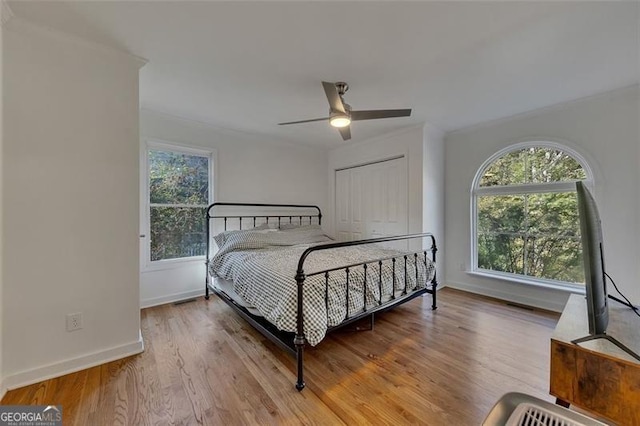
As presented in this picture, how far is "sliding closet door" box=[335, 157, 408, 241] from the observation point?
3.94 meters

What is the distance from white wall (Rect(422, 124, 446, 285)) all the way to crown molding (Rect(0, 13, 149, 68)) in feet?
10.9

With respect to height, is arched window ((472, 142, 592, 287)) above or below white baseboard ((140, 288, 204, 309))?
above

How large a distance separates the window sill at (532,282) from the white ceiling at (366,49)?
2.12 m

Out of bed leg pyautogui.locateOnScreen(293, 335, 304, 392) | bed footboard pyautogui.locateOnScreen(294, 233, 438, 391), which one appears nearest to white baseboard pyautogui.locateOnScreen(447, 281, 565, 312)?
bed footboard pyautogui.locateOnScreen(294, 233, 438, 391)

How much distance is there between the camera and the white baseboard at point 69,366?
1714mm

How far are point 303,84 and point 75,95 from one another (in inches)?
69.6

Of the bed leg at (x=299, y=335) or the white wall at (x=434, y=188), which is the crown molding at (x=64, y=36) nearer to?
the bed leg at (x=299, y=335)

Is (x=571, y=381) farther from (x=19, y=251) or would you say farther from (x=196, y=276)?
(x=196, y=276)

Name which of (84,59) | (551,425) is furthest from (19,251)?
(551,425)

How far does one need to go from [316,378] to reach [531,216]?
10.8 ft

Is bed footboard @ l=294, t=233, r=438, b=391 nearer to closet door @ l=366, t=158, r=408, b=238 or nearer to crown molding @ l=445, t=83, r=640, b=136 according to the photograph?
closet door @ l=366, t=158, r=408, b=238

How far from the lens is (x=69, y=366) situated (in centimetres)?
188

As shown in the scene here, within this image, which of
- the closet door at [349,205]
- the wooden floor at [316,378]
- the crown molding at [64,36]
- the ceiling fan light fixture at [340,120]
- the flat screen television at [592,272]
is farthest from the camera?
the closet door at [349,205]

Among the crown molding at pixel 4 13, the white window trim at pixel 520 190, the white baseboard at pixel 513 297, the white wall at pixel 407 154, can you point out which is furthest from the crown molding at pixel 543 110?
the crown molding at pixel 4 13
